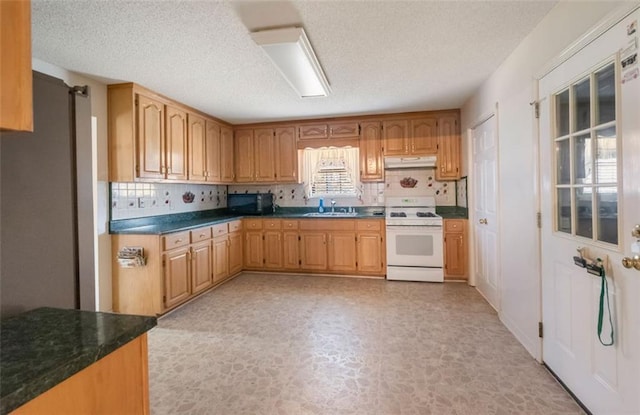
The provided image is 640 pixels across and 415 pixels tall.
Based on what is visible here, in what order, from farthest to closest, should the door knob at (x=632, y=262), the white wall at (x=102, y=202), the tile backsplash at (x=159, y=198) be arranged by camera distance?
the tile backsplash at (x=159, y=198) → the white wall at (x=102, y=202) → the door knob at (x=632, y=262)

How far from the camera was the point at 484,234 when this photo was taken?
3459 millimetres

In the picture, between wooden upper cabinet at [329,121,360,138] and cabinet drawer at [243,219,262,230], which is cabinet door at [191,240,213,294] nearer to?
cabinet drawer at [243,219,262,230]

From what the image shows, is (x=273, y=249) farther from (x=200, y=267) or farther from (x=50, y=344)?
(x=50, y=344)

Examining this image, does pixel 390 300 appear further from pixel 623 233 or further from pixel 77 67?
pixel 77 67

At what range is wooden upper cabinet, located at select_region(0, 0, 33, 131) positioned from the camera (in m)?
0.63

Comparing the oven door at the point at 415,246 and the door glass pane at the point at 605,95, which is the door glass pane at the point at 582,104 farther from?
the oven door at the point at 415,246

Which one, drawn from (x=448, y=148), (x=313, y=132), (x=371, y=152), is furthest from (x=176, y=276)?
(x=448, y=148)

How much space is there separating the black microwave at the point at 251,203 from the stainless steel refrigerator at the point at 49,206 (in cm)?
367

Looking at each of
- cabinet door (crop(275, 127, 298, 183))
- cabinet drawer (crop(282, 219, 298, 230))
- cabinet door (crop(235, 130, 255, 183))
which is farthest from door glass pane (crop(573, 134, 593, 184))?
cabinet door (crop(235, 130, 255, 183))

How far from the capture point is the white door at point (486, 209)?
10.1 feet

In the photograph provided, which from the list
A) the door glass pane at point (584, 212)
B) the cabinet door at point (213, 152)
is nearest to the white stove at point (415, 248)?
the door glass pane at point (584, 212)

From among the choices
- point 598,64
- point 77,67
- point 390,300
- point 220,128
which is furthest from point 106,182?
point 598,64

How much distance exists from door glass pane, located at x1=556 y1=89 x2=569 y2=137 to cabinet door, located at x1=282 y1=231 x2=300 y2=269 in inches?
133

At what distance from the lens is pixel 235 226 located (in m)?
4.55
